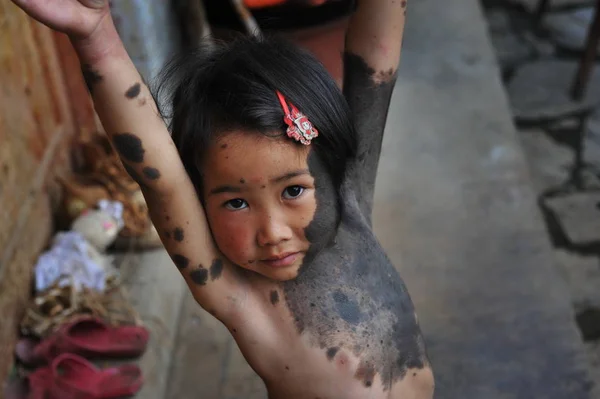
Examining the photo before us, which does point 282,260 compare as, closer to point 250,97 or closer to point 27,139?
point 250,97

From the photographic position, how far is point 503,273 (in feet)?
7.92

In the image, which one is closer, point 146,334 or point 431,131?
point 146,334

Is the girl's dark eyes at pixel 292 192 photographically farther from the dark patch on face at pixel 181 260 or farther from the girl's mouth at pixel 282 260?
the dark patch on face at pixel 181 260

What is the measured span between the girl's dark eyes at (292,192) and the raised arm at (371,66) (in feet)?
0.82

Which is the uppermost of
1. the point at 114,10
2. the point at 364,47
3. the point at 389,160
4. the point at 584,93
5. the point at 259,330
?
the point at 364,47

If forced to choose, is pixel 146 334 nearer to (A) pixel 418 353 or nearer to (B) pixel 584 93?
(A) pixel 418 353

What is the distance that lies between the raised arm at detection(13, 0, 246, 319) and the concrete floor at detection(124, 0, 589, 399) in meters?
0.96

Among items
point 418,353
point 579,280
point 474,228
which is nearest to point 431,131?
point 474,228

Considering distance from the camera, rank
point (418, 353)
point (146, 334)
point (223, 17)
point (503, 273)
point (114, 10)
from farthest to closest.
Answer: point (114, 10), point (223, 17), point (503, 273), point (146, 334), point (418, 353)

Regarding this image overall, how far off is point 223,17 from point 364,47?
4.78 feet

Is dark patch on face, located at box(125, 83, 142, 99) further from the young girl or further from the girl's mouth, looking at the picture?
the girl's mouth

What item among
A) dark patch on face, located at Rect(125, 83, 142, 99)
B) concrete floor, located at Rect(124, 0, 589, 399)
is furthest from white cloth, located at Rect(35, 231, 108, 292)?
dark patch on face, located at Rect(125, 83, 142, 99)

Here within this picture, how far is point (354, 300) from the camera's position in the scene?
4.20ft

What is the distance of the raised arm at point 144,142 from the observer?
911mm
